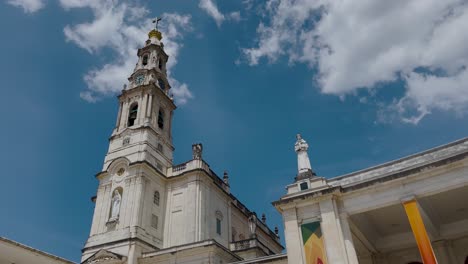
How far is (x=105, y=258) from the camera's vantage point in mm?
30672

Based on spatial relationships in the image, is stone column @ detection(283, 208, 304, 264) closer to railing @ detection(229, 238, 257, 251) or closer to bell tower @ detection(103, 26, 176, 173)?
railing @ detection(229, 238, 257, 251)

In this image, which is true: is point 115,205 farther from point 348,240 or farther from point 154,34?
point 154,34

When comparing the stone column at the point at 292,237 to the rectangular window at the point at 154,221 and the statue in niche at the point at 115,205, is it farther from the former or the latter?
the statue in niche at the point at 115,205

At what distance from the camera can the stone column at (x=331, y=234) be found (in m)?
18.5

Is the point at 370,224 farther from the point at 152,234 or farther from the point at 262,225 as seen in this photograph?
the point at 262,225

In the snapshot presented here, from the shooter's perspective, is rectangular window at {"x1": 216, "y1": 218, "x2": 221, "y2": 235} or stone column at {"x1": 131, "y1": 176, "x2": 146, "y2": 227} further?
rectangular window at {"x1": 216, "y1": 218, "x2": 221, "y2": 235}

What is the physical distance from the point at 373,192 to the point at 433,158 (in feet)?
11.4

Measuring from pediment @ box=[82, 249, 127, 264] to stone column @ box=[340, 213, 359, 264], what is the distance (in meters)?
18.7

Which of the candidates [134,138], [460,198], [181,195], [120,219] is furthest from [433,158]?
[134,138]

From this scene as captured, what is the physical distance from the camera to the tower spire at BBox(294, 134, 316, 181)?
872 inches

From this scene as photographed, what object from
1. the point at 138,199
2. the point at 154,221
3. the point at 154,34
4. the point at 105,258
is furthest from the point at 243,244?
the point at 154,34

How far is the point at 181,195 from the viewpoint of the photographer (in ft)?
118

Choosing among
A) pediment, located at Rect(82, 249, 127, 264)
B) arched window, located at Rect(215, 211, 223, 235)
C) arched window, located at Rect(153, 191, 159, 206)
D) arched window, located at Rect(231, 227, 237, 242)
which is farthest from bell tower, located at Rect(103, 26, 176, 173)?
arched window, located at Rect(231, 227, 237, 242)

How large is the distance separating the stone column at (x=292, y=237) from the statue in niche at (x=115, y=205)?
18.6 metres
